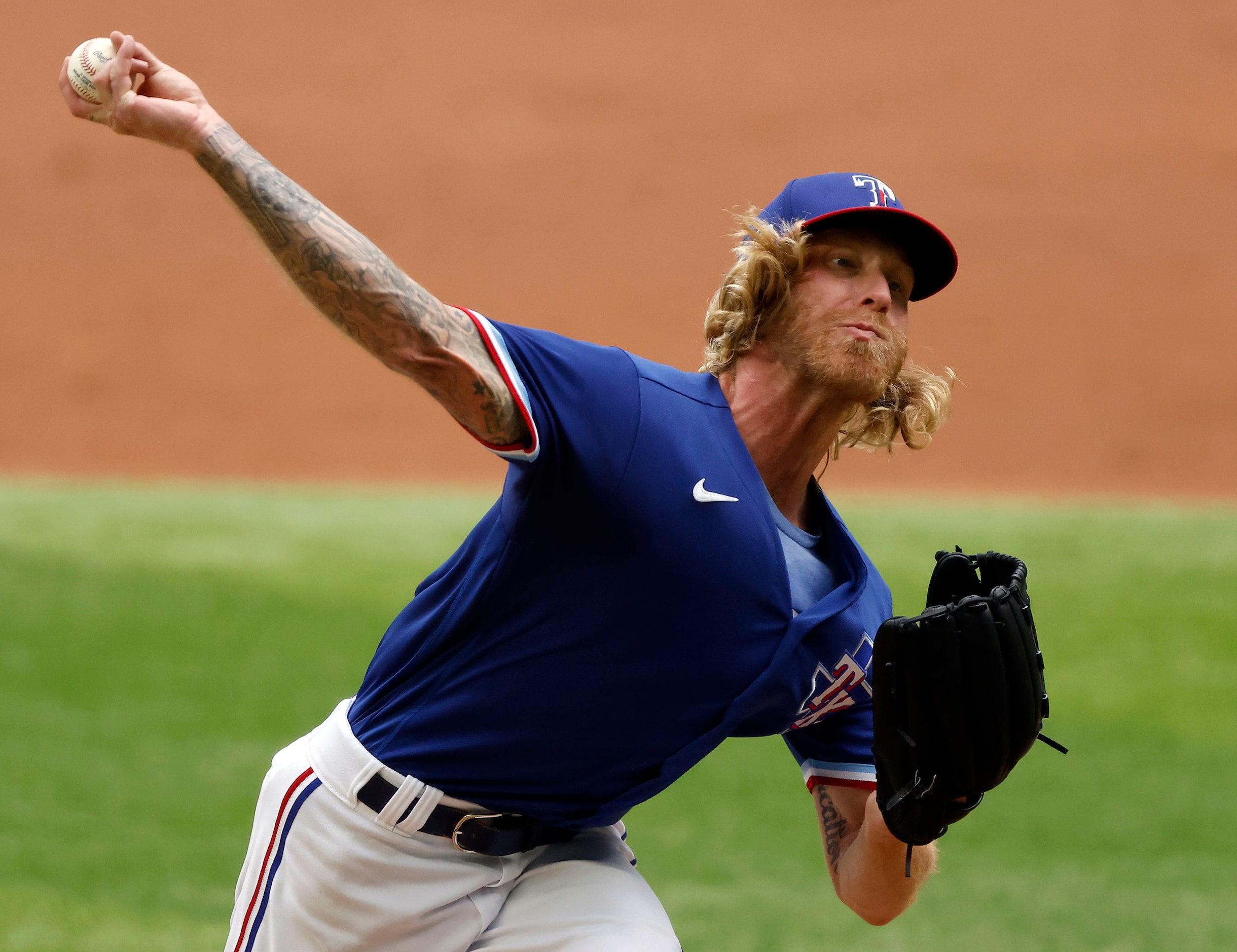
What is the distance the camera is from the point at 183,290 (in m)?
18.8

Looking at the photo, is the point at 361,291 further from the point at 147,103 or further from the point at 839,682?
the point at 839,682

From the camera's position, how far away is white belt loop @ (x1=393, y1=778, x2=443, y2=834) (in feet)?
8.82

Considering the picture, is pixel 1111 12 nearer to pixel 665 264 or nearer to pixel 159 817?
pixel 665 264

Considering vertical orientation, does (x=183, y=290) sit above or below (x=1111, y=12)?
below

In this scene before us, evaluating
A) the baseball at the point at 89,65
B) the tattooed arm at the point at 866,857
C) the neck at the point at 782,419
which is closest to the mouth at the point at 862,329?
the neck at the point at 782,419

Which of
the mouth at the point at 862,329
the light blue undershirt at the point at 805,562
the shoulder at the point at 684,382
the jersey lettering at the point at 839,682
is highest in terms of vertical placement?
the mouth at the point at 862,329

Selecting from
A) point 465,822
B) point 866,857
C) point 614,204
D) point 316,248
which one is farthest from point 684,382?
point 614,204

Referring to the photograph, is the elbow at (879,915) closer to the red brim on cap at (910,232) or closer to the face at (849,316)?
the face at (849,316)

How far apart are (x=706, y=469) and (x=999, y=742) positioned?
2.70 ft

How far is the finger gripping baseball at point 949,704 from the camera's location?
268cm

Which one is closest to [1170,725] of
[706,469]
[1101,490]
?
→ [706,469]

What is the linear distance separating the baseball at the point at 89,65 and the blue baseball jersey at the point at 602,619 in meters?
0.69

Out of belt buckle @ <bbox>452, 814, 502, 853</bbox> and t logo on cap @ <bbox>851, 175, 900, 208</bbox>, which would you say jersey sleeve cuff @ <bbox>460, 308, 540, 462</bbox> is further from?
t logo on cap @ <bbox>851, 175, 900, 208</bbox>

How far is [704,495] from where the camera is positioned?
2.46 m
